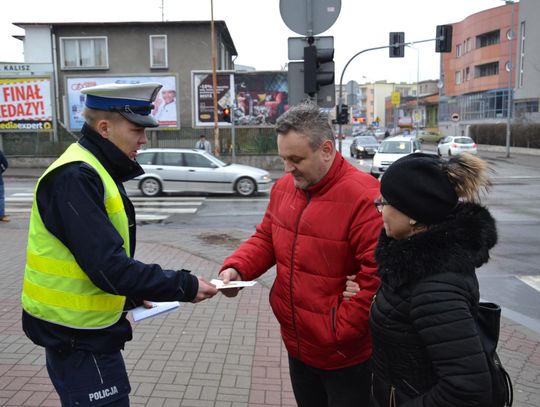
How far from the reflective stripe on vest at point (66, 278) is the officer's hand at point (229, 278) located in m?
0.70

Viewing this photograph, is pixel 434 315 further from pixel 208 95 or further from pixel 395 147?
pixel 208 95

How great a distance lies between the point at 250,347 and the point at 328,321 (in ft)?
7.70

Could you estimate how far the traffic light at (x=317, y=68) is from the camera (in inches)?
242

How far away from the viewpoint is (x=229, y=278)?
2773mm

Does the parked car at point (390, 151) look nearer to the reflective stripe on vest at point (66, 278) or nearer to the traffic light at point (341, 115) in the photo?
the traffic light at point (341, 115)

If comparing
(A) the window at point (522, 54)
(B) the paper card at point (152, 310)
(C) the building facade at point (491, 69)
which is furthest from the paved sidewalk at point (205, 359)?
(A) the window at point (522, 54)

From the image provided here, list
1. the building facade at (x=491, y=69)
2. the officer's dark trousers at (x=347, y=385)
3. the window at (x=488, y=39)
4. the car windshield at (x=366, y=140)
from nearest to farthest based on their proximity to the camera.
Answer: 1. the officer's dark trousers at (x=347, y=385)
2. the car windshield at (x=366, y=140)
3. the building facade at (x=491, y=69)
4. the window at (x=488, y=39)

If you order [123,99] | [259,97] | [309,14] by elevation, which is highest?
[259,97]

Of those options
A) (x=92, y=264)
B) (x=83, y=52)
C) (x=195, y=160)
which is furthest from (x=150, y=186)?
(x=83, y=52)

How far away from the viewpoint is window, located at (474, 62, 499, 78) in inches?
2235

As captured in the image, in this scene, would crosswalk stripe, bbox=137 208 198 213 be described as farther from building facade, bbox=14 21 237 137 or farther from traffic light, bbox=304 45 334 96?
building facade, bbox=14 21 237 137

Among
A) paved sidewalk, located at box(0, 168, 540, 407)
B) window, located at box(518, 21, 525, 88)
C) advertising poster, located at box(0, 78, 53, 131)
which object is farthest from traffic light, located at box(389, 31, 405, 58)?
window, located at box(518, 21, 525, 88)

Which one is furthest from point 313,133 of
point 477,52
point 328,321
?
point 477,52

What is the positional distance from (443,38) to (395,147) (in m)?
4.79
